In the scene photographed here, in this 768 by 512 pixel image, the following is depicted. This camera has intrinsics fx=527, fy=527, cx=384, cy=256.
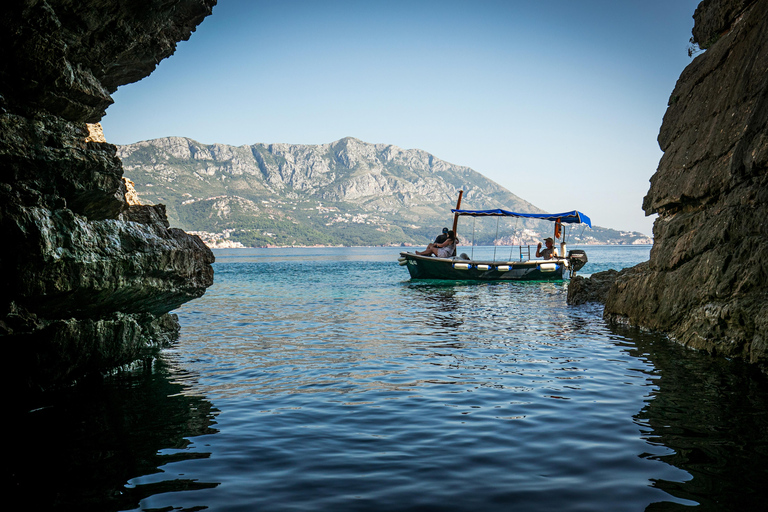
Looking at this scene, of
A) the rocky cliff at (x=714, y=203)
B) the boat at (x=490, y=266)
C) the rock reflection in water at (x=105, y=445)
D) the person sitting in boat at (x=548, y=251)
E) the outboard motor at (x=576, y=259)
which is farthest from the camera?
the person sitting in boat at (x=548, y=251)

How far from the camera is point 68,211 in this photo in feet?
23.2

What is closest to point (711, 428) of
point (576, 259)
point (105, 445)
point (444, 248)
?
point (105, 445)

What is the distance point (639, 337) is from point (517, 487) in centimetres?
1023

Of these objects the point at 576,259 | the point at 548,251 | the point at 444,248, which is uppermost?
the point at 548,251

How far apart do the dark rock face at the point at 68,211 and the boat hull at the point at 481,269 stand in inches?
1071

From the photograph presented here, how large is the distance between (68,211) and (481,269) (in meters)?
31.3

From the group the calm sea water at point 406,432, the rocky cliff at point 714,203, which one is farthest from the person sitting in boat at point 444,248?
the calm sea water at point 406,432

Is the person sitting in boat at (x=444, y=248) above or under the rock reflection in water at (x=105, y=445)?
above

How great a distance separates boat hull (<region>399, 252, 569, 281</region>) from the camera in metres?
35.9

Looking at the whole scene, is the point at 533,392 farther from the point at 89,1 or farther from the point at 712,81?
the point at 712,81

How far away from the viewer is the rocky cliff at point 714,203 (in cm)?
985

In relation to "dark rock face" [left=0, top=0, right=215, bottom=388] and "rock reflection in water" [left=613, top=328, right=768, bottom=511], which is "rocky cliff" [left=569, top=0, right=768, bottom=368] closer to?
"rock reflection in water" [left=613, top=328, right=768, bottom=511]

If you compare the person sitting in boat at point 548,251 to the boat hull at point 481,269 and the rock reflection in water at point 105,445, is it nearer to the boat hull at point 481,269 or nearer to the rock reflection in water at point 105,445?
the boat hull at point 481,269

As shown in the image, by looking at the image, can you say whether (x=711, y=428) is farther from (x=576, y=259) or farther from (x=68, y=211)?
(x=576, y=259)
